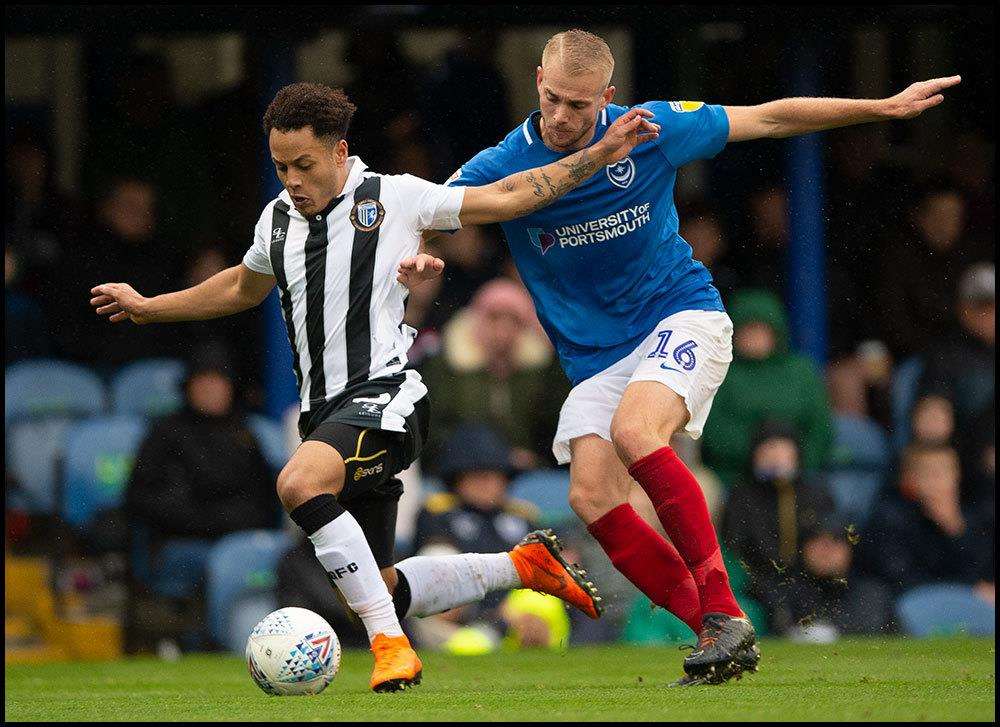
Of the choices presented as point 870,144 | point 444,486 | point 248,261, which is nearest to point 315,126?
point 248,261

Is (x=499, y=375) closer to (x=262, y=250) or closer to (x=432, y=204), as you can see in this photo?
(x=262, y=250)

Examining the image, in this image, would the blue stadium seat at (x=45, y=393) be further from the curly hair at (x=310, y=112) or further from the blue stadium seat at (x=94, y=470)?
the curly hair at (x=310, y=112)

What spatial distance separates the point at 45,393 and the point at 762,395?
14.2 feet

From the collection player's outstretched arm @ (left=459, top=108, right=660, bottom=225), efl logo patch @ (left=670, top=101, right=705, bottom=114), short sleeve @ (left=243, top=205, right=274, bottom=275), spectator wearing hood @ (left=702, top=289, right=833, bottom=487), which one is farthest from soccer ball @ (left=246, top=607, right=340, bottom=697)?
spectator wearing hood @ (left=702, top=289, right=833, bottom=487)

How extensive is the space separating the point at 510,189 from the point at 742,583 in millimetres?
4312

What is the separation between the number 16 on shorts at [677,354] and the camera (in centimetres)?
745

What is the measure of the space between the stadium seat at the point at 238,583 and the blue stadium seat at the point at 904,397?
3.81 meters

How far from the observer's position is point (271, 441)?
37.7ft

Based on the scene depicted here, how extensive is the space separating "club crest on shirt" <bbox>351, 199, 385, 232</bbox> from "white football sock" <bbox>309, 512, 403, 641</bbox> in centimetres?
115

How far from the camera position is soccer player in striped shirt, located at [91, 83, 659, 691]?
7.12 m

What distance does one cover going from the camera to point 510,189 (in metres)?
7.42

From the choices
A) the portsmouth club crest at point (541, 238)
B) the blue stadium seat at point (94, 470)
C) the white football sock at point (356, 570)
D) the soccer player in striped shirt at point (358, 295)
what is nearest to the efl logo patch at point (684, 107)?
the soccer player in striped shirt at point (358, 295)

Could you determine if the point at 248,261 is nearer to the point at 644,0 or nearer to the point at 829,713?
the point at 829,713

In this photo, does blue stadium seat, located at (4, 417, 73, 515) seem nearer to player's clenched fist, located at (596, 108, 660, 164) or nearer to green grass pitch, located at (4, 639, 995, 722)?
green grass pitch, located at (4, 639, 995, 722)
